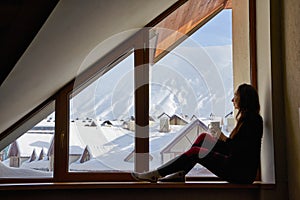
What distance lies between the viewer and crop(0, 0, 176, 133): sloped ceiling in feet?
6.02

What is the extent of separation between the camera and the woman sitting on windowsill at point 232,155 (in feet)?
9.18

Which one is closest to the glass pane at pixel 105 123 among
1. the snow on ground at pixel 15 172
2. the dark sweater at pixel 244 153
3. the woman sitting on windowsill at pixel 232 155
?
the snow on ground at pixel 15 172

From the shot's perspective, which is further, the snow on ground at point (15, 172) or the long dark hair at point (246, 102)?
the snow on ground at point (15, 172)

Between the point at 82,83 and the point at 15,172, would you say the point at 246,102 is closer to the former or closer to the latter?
the point at 82,83

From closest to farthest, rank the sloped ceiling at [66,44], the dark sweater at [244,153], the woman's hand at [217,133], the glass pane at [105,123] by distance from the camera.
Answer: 1. the sloped ceiling at [66,44]
2. the dark sweater at [244,153]
3. the woman's hand at [217,133]
4. the glass pane at [105,123]

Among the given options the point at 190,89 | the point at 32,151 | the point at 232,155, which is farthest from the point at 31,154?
the point at 232,155

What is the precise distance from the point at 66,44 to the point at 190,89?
133 cm

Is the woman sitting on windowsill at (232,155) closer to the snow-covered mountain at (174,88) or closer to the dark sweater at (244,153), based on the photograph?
the dark sweater at (244,153)

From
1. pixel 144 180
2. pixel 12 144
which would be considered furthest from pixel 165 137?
pixel 12 144

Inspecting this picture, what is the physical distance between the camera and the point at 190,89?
3.39 m

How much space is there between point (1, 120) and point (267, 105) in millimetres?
1729

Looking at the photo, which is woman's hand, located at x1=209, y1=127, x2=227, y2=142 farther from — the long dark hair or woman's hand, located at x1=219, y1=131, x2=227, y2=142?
the long dark hair

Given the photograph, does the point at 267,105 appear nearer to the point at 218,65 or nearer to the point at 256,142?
the point at 256,142

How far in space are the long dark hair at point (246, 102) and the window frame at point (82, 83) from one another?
300 millimetres
